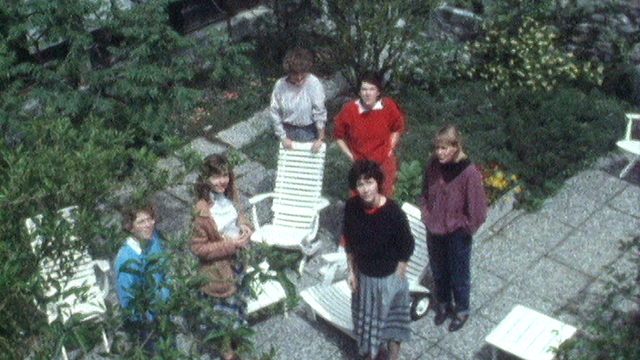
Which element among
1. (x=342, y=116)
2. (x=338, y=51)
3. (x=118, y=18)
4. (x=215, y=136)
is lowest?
(x=215, y=136)

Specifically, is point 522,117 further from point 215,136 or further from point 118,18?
point 118,18

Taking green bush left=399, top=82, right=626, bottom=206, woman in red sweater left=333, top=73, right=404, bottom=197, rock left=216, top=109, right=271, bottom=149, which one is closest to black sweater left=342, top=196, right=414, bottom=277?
woman in red sweater left=333, top=73, right=404, bottom=197

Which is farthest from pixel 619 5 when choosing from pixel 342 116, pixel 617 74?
pixel 342 116

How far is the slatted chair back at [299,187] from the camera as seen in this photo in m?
7.42

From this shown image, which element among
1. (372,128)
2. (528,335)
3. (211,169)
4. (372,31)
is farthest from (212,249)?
(372,31)

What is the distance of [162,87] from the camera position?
24.6 feet

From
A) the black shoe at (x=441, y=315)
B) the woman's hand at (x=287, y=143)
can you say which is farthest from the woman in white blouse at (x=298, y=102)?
the black shoe at (x=441, y=315)

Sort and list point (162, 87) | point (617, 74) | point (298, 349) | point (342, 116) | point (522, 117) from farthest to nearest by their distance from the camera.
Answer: point (617, 74) → point (522, 117) → point (162, 87) → point (342, 116) → point (298, 349)

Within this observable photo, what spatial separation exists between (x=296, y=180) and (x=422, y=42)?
310 cm

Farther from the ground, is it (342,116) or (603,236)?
(342,116)

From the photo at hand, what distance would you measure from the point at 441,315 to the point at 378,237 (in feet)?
4.57

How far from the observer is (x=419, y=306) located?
6.41 metres

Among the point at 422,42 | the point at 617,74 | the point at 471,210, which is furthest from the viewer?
the point at 422,42

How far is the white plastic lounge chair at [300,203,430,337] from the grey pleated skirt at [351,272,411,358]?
0.27 metres
